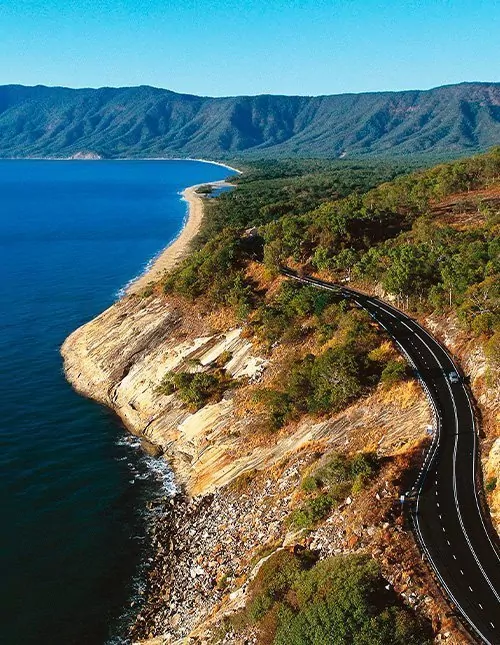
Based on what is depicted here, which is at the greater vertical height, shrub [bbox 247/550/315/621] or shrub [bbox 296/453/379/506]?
shrub [bbox 296/453/379/506]

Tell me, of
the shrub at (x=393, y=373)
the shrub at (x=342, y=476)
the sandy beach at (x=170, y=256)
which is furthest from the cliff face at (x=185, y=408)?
the sandy beach at (x=170, y=256)

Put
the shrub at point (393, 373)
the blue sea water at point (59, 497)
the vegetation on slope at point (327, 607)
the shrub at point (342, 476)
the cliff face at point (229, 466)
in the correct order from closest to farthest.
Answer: the vegetation on slope at point (327, 607), the cliff face at point (229, 466), the shrub at point (342, 476), the blue sea water at point (59, 497), the shrub at point (393, 373)

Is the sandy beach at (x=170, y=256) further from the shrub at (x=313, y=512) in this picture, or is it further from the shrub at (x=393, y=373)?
the shrub at (x=313, y=512)

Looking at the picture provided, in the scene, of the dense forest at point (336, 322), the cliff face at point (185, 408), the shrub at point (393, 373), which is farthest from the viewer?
the shrub at point (393, 373)

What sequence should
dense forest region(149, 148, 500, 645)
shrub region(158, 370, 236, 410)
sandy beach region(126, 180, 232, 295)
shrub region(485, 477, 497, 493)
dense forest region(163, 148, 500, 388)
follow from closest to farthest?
dense forest region(149, 148, 500, 645)
shrub region(485, 477, 497, 493)
dense forest region(163, 148, 500, 388)
shrub region(158, 370, 236, 410)
sandy beach region(126, 180, 232, 295)

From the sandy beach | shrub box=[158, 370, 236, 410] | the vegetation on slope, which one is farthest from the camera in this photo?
the sandy beach

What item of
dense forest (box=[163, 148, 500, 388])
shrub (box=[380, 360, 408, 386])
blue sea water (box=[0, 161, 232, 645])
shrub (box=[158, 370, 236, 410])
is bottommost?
blue sea water (box=[0, 161, 232, 645])

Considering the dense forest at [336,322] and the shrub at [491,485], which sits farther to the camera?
the shrub at [491,485]

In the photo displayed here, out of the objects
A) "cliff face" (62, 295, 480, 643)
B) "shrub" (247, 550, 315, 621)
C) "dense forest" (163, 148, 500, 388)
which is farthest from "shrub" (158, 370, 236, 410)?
"shrub" (247, 550, 315, 621)

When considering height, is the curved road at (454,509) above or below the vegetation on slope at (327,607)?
above

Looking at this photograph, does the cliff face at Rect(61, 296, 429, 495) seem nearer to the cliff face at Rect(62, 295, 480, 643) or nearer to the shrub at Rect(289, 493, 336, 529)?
the cliff face at Rect(62, 295, 480, 643)
